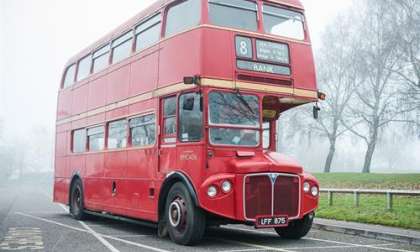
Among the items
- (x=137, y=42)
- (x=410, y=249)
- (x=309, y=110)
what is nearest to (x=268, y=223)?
(x=410, y=249)

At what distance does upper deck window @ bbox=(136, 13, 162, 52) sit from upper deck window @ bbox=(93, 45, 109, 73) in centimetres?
221

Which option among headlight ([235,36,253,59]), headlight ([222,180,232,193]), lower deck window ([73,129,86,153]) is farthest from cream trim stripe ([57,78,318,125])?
lower deck window ([73,129,86,153])

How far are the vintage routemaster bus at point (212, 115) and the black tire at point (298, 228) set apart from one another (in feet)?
0.07

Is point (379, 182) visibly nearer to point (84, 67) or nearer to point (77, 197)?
point (77, 197)

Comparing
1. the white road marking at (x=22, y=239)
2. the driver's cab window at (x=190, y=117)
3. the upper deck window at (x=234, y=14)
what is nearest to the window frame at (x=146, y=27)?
the upper deck window at (x=234, y=14)

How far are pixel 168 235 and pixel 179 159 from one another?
190 cm

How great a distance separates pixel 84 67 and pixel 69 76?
1.65 metres

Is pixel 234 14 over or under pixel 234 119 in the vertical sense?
over

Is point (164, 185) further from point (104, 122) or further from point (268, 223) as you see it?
point (104, 122)

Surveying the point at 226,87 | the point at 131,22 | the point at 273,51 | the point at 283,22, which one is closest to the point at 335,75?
the point at 131,22

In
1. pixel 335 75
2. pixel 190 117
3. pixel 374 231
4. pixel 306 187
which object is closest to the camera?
pixel 190 117

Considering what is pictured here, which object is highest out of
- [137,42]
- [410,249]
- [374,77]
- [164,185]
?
[374,77]

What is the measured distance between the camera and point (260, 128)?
10562 mm

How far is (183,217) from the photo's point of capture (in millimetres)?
10180
